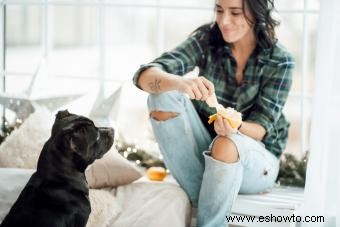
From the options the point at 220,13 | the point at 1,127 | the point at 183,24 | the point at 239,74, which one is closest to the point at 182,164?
the point at 239,74

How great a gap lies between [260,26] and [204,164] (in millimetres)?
600

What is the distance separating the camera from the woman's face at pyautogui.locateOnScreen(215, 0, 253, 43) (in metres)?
2.35

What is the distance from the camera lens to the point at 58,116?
2.13 meters

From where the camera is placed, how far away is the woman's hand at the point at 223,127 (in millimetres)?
2171

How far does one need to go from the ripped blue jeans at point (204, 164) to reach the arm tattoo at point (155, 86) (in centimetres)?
3

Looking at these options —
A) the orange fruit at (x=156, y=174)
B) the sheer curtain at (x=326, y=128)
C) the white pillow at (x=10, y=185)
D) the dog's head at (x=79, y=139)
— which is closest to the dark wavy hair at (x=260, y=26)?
the sheer curtain at (x=326, y=128)

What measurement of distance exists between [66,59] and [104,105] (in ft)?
18.6

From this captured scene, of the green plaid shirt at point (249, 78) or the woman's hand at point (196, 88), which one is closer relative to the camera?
the woman's hand at point (196, 88)

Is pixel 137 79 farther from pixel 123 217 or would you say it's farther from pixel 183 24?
pixel 183 24

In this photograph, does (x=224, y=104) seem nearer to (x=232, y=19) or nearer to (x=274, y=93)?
(x=274, y=93)

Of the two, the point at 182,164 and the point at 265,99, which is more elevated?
the point at 265,99

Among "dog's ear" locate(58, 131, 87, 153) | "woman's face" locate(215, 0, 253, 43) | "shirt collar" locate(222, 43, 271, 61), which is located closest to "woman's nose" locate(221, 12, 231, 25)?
"woman's face" locate(215, 0, 253, 43)

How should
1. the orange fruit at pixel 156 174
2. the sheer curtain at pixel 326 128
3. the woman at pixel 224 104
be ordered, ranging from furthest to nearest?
the orange fruit at pixel 156 174, the woman at pixel 224 104, the sheer curtain at pixel 326 128

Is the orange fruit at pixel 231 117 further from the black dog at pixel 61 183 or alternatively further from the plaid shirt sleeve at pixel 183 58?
the black dog at pixel 61 183
